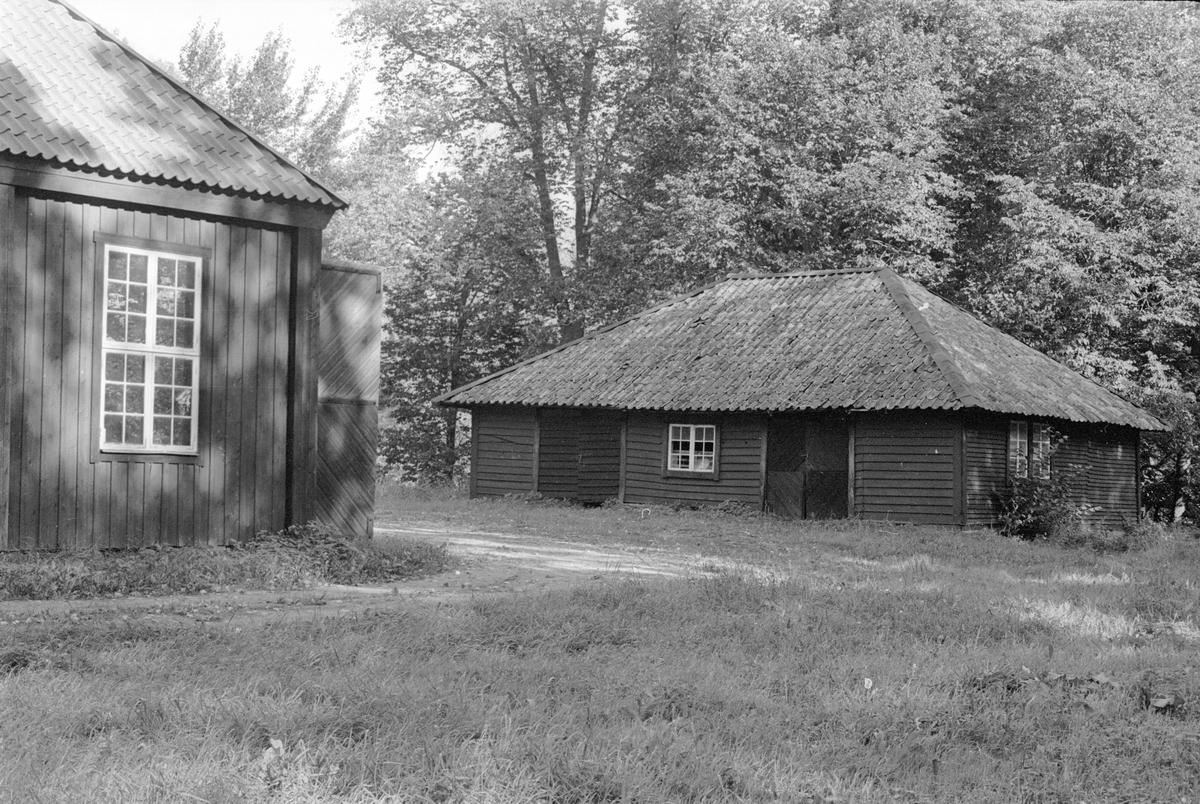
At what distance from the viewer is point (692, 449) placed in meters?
27.3

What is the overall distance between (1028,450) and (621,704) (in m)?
21.0

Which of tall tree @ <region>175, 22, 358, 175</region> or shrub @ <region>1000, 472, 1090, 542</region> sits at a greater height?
tall tree @ <region>175, 22, 358, 175</region>

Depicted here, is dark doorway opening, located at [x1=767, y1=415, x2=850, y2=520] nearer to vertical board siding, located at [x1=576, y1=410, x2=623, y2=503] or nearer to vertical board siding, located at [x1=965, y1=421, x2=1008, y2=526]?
vertical board siding, located at [x1=965, y1=421, x2=1008, y2=526]

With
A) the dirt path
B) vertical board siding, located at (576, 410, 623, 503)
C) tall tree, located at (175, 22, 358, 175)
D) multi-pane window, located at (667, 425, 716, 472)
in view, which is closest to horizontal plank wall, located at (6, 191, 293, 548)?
the dirt path

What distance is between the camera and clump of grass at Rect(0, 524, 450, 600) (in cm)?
1030

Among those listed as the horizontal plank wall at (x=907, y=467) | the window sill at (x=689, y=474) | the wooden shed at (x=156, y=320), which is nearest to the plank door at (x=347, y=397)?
the wooden shed at (x=156, y=320)

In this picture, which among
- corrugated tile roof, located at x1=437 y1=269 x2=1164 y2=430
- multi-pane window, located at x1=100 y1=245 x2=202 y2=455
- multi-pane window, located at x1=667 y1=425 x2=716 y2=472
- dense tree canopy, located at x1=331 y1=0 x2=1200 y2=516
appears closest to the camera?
multi-pane window, located at x1=100 y1=245 x2=202 y2=455

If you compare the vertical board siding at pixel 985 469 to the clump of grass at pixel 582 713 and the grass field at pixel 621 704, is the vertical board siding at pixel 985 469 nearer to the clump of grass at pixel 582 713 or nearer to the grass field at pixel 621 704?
the grass field at pixel 621 704

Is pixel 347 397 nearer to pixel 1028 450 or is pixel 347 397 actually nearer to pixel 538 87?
pixel 1028 450

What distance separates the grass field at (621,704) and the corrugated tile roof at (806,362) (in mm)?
13139

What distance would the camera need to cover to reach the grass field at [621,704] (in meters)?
5.09

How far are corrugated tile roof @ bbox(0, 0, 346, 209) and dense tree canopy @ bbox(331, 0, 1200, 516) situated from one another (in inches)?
883

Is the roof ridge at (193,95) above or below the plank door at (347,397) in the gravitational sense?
above

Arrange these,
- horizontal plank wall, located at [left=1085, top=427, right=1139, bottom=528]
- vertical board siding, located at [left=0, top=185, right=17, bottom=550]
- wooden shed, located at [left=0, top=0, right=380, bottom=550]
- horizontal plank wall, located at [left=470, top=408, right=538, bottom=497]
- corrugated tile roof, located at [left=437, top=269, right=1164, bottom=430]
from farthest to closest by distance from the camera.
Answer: horizontal plank wall, located at [left=470, top=408, right=538, bottom=497], horizontal plank wall, located at [left=1085, top=427, right=1139, bottom=528], corrugated tile roof, located at [left=437, top=269, right=1164, bottom=430], wooden shed, located at [left=0, top=0, right=380, bottom=550], vertical board siding, located at [left=0, top=185, right=17, bottom=550]
